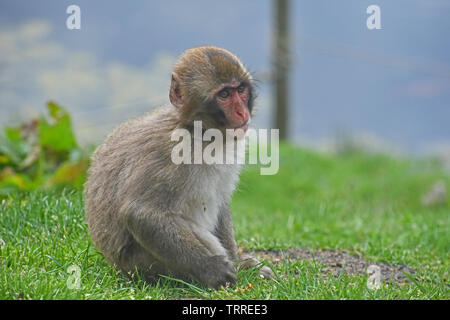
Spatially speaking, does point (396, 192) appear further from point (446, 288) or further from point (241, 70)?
point (241, 70)

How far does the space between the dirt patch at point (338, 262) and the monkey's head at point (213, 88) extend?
1.32 metres

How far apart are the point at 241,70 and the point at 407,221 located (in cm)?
379

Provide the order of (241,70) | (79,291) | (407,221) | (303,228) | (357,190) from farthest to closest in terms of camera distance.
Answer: (357,190), (407,221), (303,228), (241,70), (79,291)

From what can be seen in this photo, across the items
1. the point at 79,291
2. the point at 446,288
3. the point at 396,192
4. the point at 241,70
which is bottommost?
the point at 396,192

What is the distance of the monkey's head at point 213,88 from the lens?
12.0ft

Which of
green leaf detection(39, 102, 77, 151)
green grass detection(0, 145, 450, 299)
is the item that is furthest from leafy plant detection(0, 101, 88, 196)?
green grass detection(0, 145, 450, 299)

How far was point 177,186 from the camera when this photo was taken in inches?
149

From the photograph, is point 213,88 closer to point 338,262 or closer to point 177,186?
point 177,186

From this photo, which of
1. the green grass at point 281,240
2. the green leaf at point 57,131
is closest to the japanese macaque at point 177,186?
the green grass at point 281,240

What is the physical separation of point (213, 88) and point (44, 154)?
415cm

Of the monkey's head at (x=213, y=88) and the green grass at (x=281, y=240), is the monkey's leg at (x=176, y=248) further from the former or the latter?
the monkey's head at (x=213, y=88)

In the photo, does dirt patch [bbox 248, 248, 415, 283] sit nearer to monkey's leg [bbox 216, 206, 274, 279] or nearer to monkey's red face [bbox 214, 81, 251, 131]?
monkey's leg [bbox 216, 206, 274, 279]

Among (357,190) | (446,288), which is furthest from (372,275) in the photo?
(357,190)

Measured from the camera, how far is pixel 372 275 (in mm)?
4297
